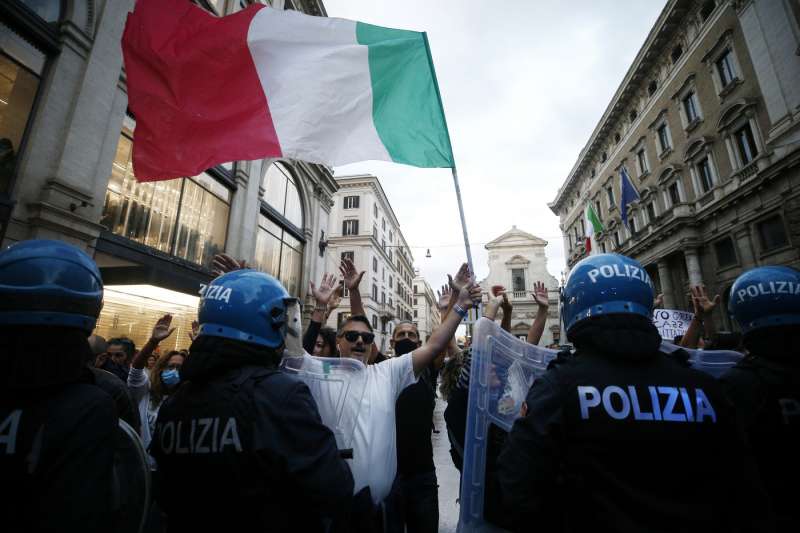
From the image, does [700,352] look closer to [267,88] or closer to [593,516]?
[593,516]

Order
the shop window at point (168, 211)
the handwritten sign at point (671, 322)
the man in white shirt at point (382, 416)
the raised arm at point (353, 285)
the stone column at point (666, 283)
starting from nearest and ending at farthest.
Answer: the man in white shirt at point (382, 416) → the raised arm at point (353, 285) → the handwritten sign at point (671, 322) → the shop window at point (168, 211) → the stone column at point (666, 283)

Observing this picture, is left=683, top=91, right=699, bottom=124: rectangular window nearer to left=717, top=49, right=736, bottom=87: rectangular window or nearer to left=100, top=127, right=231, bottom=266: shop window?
left=717, top=49, right=736, bottom=87: rectangular window

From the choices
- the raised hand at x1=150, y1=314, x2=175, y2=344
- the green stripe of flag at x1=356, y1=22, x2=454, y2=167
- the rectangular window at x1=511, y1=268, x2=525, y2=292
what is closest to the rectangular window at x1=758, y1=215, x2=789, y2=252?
the green stripe of flag at x1=356, y1=22, x2=454, y2=167

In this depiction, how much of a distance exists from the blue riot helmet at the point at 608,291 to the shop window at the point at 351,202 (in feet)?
→ 118

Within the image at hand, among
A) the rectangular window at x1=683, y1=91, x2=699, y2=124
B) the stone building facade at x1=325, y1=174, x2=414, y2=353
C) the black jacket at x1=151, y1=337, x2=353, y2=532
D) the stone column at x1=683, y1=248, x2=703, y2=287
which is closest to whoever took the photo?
the black jacket at x1=151, y1=337, x2=353, y2=532

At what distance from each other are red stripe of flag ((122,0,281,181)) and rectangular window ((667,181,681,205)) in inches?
934

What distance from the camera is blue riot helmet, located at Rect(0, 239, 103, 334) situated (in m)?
1.20

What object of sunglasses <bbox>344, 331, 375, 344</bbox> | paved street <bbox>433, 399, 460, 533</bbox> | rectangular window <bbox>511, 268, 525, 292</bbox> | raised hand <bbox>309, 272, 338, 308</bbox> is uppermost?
rectangular window <bbox>511, 268, 525, 292</bbox>

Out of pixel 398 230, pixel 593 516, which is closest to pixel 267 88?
pixel 593 516

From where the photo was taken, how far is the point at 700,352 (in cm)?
201

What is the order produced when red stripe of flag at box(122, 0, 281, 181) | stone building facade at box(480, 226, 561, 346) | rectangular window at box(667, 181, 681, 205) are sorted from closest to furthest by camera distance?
1. red stripe of flag at box(122, 0, 281, 181)
2. rectangular window at box(667, 181, 681, 205)
3. stone building facade at box(480, 226, 561, 346)

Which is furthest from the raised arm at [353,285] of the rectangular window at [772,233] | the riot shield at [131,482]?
the rectangular window at [772,233]

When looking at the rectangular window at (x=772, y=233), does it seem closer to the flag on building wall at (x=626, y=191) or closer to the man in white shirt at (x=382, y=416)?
the flag on building wall at (x=626, y=191)

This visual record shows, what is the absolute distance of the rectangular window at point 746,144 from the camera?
15359 mm
